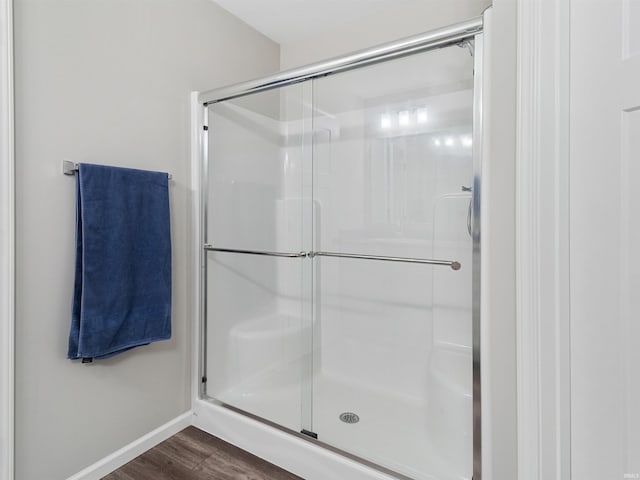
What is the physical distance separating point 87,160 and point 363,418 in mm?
1690

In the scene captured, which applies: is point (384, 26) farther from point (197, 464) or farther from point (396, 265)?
point (197, 464)

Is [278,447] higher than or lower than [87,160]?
lower

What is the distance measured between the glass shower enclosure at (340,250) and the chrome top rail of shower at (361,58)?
0.02 meters

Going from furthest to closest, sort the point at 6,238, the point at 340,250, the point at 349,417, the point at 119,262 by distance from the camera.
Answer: the point at 340,250, the point at 349,417, the point at 119,262, the point at 6,238

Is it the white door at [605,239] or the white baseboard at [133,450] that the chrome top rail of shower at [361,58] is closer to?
the white door at [605,239]

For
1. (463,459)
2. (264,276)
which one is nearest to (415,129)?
(264,276)

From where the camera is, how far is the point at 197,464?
1.58 metres

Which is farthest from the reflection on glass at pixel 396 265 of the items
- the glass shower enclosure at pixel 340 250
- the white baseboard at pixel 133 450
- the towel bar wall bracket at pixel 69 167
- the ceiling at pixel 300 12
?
the towel bar wall bracket at pixel 69 167

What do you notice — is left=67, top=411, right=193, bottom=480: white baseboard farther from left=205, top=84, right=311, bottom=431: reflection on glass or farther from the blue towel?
the blue towel

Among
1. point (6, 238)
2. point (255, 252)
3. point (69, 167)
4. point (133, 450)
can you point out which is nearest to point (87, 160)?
point (69, 167)

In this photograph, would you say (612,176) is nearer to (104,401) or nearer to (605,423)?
(605,423)

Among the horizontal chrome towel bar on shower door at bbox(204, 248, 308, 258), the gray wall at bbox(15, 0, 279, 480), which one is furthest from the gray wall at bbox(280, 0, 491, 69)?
the horizontal chrome towel bar on shower door at bbox(204, 248, 308, 258)

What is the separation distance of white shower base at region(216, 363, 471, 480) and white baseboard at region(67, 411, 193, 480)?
0.24 m

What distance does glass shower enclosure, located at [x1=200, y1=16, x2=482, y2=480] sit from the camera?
5.40ft
